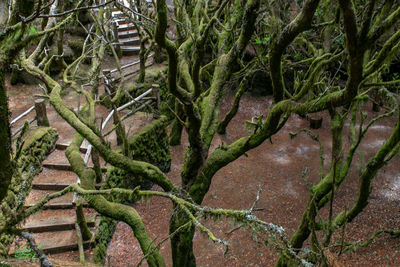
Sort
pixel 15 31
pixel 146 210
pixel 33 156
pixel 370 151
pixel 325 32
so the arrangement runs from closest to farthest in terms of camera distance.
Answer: pixel 15 31 < pixel 325 32 < pixel 33 156 < pixel 146 210 < pixel 370 151

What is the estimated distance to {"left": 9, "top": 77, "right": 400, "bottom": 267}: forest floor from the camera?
8992 mm

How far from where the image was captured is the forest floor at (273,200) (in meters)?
8.99

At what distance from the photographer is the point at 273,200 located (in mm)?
11586

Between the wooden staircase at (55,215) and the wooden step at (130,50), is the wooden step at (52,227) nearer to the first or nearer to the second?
the wooden staircase at (55,215)

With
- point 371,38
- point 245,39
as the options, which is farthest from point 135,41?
point 371,38

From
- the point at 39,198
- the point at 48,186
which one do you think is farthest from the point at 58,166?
the point at 39,198

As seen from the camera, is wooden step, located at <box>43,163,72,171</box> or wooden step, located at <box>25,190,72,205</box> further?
wooden step, located at <box>43,163,72,171</box>

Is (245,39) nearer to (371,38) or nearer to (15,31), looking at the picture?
(371,38)

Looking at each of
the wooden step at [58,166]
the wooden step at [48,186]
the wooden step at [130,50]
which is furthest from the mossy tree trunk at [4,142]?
the wooden step at [130,50]

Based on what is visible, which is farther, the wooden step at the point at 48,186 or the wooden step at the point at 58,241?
the wooden step at the point at 48,186

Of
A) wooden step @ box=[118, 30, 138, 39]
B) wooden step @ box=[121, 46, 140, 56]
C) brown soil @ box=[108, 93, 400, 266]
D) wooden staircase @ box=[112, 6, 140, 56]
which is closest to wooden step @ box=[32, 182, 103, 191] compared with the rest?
brown soil @ box=[108, 93, 400, 266]

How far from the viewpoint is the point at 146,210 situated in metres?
10.8

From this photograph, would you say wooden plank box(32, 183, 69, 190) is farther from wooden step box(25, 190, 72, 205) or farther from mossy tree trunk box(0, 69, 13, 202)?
mossy tree trunk box(0, 69, 13, 202)

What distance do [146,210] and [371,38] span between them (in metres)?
8.58
